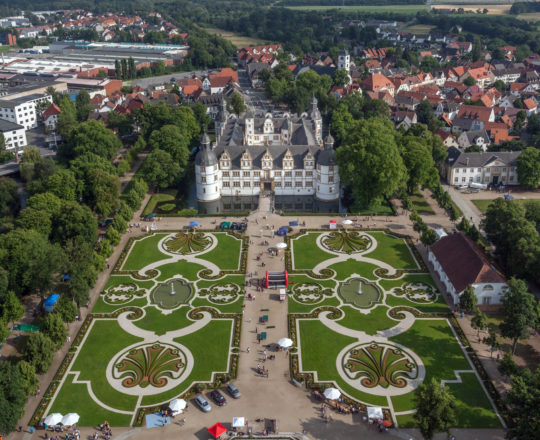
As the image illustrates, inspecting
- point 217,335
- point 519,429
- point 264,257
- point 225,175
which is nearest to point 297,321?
point 217,335

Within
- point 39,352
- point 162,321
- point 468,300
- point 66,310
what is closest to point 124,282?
point 162,321

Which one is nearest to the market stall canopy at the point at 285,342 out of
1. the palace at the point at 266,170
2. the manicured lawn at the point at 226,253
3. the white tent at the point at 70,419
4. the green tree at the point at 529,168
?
the manicured lawn at the point at 226,253

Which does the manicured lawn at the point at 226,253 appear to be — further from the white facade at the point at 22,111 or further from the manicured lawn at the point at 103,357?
the white facade at the point at 22,111

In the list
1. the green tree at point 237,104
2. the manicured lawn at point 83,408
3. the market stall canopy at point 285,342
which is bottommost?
the manicured lawn at point 83,408

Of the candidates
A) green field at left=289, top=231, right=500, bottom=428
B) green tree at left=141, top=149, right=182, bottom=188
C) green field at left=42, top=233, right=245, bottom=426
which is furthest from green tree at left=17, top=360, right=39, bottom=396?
green tree at left=141, top=149, right=182, bottom=188

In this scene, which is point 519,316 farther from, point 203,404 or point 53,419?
point 53,419

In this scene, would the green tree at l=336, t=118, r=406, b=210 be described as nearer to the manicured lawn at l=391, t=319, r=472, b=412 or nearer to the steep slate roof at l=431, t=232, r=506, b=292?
the steep slate roof at l=431, t=232, r=506, b=292

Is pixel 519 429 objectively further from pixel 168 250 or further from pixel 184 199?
pixel 184 199
